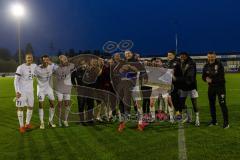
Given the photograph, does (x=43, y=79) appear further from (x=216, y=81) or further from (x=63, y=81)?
(x=216, y=81)

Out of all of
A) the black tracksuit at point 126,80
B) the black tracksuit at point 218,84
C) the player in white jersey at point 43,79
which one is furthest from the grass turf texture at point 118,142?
the player in white jersey at point 43,79

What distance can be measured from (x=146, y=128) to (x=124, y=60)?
2071 millimetres

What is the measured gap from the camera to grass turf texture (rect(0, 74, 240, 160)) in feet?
23.7

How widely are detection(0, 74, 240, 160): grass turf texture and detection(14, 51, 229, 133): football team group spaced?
1.65ft

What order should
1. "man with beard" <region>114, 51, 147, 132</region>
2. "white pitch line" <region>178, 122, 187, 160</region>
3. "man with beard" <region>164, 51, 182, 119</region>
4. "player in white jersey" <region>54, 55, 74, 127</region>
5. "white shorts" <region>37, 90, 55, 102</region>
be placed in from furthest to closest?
1. "player in white jersey" <region>54, 55, 74, 127</region>
2. "man with beard" <region>164, 51, 182, 119</region>
3. "white shorts" <region>37, 90, 55, 102</region>
4. "man with beard" <region>114, 51, 147, 132</region>
5. "white pitch line" <region>178, 122, 187, 160</region>

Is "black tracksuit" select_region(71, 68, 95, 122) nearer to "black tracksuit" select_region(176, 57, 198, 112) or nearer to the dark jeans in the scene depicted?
"black tracksuit" select_region(176, 57, 198, 112)

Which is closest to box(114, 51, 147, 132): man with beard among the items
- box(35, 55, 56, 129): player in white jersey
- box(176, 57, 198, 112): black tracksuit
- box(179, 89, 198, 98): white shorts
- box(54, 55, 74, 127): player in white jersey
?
box(176, 57, 198, 112): black tracksuit

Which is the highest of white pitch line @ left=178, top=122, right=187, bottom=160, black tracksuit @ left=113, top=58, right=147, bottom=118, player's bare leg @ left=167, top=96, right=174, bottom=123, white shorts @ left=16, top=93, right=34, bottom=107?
black tracksuit @ left=113, top=58, right=147, bottom=118

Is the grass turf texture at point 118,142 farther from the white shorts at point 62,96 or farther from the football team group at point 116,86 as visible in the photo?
the white shorts at point 62,96

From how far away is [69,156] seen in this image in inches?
283

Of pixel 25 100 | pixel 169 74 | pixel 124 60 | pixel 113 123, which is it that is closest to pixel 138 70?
pixel 124 60

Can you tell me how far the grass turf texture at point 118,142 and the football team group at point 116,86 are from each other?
1.65 feet

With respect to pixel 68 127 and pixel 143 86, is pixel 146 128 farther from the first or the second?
pixel 68 127

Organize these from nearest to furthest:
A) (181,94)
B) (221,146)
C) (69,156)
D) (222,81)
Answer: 1. (69,156)
2. (221,146)
3. (222,81)
4. (181,94)
